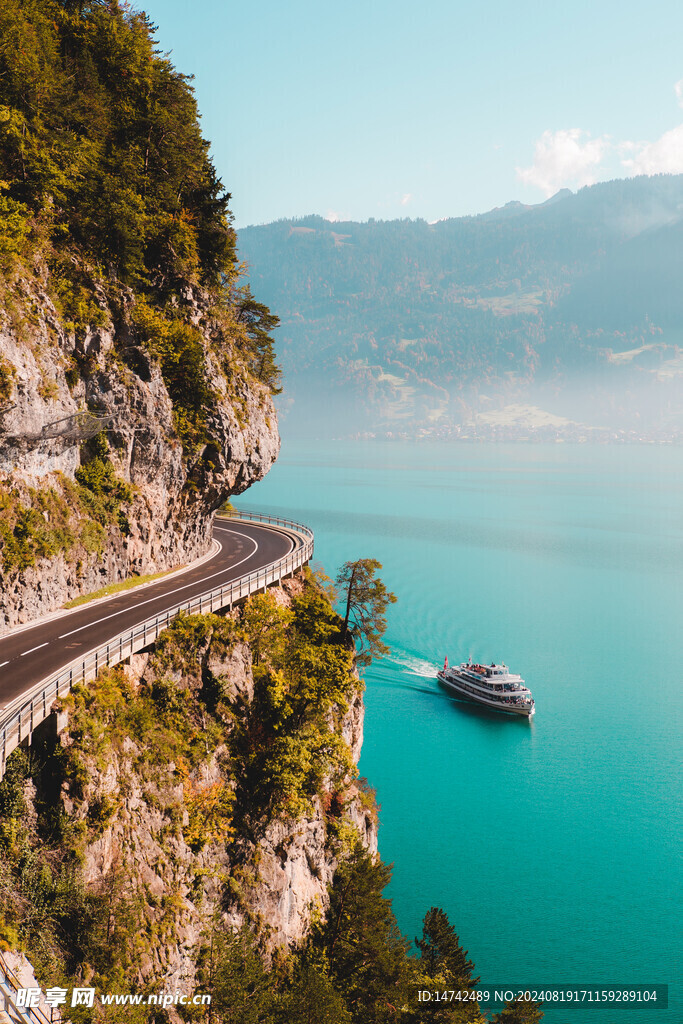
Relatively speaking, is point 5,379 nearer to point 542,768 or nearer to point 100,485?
point 100,485

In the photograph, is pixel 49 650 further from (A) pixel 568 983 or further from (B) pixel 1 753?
(A) pixel 568 983

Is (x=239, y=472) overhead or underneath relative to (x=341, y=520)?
overhead

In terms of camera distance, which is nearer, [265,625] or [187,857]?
Result: [187,857]

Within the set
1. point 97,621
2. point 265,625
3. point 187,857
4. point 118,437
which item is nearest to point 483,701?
point 265,625

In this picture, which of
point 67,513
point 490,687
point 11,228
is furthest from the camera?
point 490,687

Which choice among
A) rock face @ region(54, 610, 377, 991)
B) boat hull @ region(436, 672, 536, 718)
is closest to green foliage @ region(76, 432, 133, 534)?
rock face @ region(54, 610, 377, 991)

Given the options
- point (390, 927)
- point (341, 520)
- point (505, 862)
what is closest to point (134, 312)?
point (390, 927)

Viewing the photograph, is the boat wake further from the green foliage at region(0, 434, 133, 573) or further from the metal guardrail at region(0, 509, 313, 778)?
the green foliage at region(0, 434, 133, 573)

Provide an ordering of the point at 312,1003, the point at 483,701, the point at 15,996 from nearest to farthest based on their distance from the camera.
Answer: the point at 15,996, the point at 312,1003, the point at 483,701
